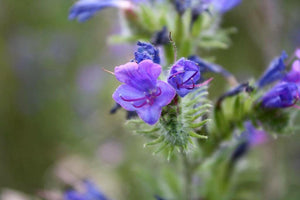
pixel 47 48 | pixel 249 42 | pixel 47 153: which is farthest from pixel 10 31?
pixel 249 42

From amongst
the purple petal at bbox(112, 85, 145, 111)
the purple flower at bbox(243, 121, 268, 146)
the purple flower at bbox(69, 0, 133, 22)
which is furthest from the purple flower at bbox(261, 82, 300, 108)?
the purple flower at bbox(69, 0, 133, 22)

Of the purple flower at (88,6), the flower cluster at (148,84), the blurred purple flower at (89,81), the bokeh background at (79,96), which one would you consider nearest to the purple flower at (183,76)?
the flower cluster at (148,84)

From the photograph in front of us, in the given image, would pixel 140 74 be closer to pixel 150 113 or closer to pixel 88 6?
pixel 150 113

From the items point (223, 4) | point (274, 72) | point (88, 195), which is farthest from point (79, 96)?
point (274, 72)

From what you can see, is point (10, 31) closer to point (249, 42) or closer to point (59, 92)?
point (59, 92)

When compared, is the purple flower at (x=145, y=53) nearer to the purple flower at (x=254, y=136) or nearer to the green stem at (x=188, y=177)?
the green stem at (x=188, y=177)

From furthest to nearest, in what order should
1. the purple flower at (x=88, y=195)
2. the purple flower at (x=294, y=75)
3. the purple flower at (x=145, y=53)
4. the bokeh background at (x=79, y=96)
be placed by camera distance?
the bokeh background at (x=79, y=96)
the purple flower at (x=88, y=195)
the purple flower at (x=294, y=75)
the purple flower at (x=145, y=53)
